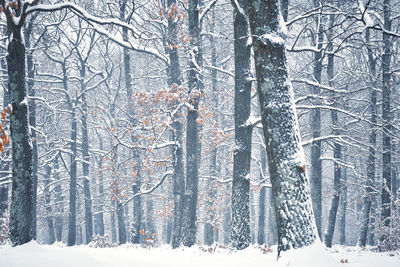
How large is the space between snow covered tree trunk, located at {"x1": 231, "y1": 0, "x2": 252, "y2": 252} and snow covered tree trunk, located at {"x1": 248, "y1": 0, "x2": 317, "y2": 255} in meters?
3.28

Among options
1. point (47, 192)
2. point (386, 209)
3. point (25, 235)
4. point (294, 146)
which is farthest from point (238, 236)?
point (47, 192)

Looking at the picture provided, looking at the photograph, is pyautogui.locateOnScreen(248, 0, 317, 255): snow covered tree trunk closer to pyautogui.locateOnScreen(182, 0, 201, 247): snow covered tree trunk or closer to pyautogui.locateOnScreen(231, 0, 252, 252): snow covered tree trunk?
pyautogui.locateOnScreen(231, 0, 252, 252): snow covered tree trunk

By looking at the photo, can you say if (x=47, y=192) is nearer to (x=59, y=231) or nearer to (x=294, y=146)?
(x=59, y=231)

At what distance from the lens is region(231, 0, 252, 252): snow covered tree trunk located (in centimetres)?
848

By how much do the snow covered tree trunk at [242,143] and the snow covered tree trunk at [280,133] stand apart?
328 cm

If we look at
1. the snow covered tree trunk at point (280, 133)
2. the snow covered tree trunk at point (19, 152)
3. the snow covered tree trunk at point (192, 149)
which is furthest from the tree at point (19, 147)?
the snow covered tree trunk at point (280, 133)

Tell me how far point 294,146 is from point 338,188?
11.6 metres

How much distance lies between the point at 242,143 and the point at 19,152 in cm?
579

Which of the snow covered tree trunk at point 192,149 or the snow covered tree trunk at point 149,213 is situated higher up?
the snow covered tree trunk at point 192,149

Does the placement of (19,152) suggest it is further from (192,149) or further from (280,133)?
(280,133)

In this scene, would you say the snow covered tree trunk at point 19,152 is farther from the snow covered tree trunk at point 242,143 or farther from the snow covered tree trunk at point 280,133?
the snow covered tree trunk at point 280,133

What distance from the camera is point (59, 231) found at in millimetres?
26141

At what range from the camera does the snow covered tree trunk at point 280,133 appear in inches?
190

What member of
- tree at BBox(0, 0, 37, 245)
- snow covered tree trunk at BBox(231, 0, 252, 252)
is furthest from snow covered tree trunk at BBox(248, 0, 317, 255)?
tree at BBox(0, 0, 37, 245)
